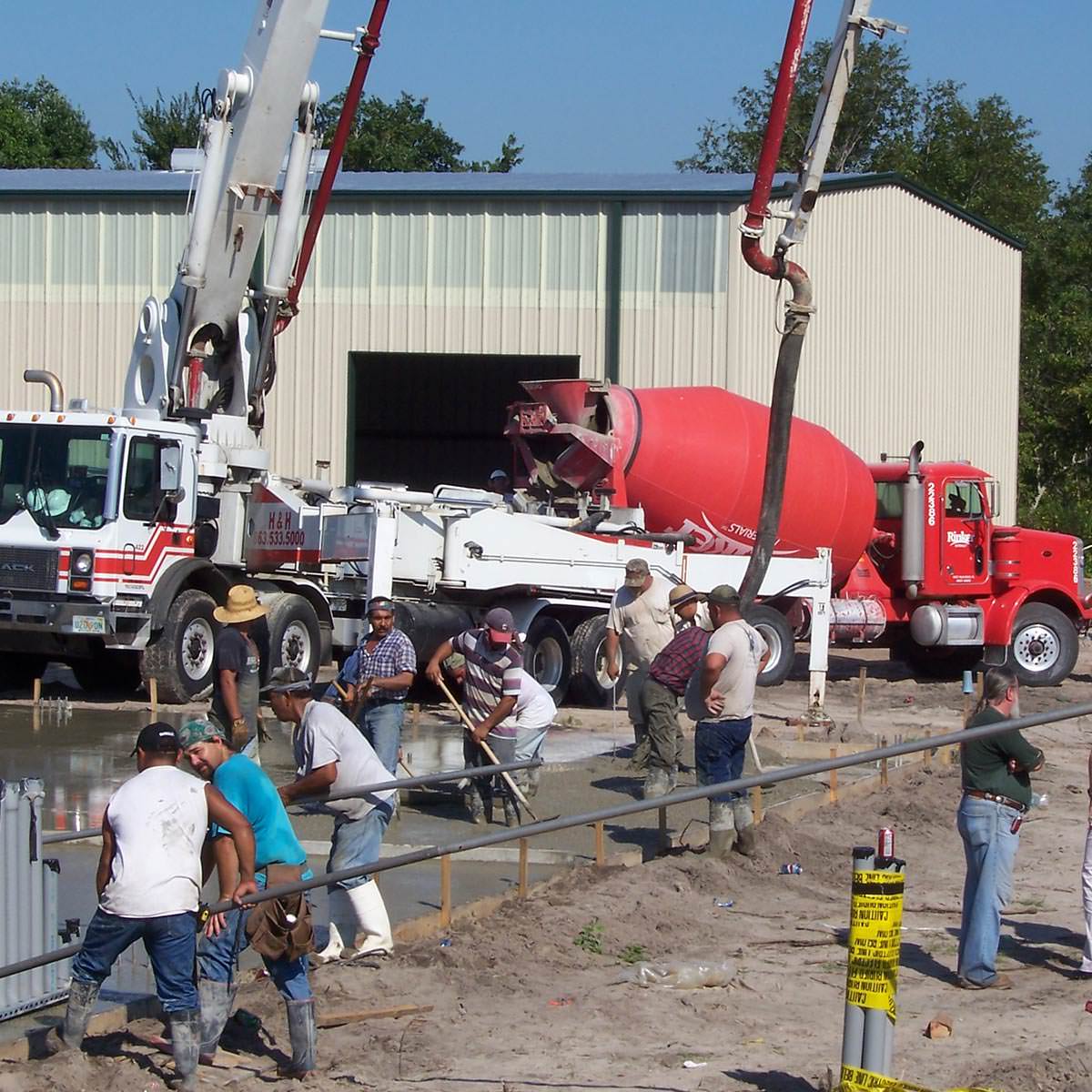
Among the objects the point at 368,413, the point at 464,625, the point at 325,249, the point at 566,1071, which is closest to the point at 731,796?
the point at 566,1071

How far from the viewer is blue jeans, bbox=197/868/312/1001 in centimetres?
709

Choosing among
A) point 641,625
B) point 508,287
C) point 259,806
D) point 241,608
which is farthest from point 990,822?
point 508,287

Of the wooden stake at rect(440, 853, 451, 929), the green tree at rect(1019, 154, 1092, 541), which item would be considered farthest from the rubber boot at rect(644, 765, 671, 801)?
the green tree at rect(1019, 154, 1092, 541)

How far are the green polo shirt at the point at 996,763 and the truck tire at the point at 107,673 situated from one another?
12.1 metres

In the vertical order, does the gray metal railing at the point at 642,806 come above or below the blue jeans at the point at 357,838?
above

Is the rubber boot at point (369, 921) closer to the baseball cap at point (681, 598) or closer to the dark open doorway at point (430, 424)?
the baseball cap at point (681, 598)

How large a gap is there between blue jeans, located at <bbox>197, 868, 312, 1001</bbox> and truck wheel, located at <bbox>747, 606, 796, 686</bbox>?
14042 millimetres

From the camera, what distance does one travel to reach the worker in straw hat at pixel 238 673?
→ 11695 mm

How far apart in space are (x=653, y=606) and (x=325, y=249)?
16.8 m

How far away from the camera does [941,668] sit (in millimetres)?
24547

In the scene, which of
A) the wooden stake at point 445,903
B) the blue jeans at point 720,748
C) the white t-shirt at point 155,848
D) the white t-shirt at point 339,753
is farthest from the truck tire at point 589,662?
the white t-shirt at point 155,848

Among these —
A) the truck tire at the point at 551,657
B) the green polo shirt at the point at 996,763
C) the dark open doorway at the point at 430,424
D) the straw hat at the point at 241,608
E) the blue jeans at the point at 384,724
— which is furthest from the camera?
the dark open doorway at the point at 430,424

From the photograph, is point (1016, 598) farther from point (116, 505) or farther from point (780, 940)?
point (780, 940)

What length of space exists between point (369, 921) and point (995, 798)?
3310 millimetres
